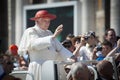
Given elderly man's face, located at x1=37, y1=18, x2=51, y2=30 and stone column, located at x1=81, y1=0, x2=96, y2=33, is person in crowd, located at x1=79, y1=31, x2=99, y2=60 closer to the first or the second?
elderly man's face, located at x1=37, y1=18, x2=51, y2=30

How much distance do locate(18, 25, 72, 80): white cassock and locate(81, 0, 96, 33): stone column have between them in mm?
10267

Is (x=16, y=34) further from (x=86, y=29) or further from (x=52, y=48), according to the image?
(x=52, y=48)

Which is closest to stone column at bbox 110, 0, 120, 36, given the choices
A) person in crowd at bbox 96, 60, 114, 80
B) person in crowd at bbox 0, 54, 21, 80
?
person in crowd at bbox 0, 54, 21, 80

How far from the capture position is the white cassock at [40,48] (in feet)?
29.0

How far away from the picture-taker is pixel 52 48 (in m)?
8.98

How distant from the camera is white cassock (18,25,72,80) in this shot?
8.85 m

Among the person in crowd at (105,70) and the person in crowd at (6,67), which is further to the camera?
the person in crowd at (6,67)

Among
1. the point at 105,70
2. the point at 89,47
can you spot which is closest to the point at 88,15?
the point at 89,47

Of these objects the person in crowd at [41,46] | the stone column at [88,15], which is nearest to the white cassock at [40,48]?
the person in crowd at [41,46]

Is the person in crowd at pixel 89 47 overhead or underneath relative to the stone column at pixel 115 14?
underneath

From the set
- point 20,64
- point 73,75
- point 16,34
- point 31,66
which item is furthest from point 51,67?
point 16,34

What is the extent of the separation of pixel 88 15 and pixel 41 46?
11.8 m

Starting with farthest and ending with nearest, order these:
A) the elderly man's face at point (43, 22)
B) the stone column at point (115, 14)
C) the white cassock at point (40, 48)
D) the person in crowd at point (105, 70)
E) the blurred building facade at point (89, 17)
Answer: the blurred building facade at point (89, 17)
the stone column at point (115, 14)
the elderly man's face at point (43, 22)
the white cassock at point (40, 48)
the person in crowd at point (105, 70)

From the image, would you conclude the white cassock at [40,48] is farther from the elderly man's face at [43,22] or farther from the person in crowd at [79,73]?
the person in crowd at [79,73]
